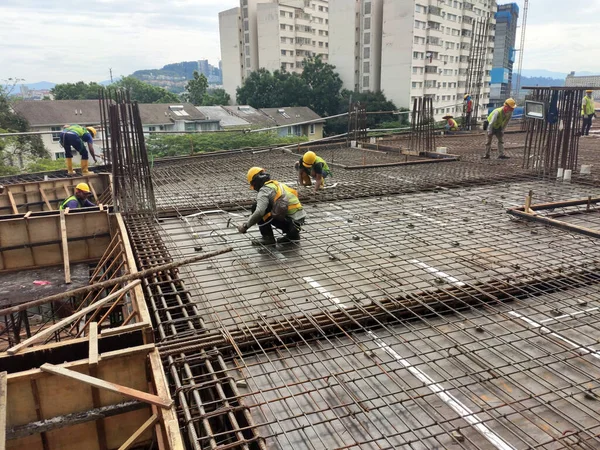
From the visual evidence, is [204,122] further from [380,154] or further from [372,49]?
[380,154]

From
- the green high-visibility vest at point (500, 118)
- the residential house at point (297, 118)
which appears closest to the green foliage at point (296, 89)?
the residential house at point (297, 118)

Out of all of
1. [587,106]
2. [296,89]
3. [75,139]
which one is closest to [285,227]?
[75,139]

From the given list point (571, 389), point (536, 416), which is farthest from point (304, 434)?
point (571, 389)

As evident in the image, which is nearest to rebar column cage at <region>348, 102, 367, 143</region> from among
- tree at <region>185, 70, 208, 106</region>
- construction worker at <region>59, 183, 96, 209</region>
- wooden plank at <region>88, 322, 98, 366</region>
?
construction worker at <region>59, 183, 96, 209</region>

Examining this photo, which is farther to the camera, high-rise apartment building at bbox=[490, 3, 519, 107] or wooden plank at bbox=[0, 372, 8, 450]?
high-rise apartment building at bbox=[490, 3, 519, 107]

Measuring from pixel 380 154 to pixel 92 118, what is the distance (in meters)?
33.5

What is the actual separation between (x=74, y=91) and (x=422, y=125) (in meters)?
48.7

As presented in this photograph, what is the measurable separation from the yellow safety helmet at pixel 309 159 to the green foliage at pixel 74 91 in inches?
1969

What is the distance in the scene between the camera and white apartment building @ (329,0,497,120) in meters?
45.0

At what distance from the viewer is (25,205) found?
995 cm

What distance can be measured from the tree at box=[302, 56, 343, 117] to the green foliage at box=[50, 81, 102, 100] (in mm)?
24274

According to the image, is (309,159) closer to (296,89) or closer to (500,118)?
(500,118)

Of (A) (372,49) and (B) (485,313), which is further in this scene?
(A) (372,49)

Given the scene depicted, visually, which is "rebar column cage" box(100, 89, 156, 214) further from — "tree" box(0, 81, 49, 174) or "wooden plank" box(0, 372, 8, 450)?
"tree" box(0, 81, 49, 174)
